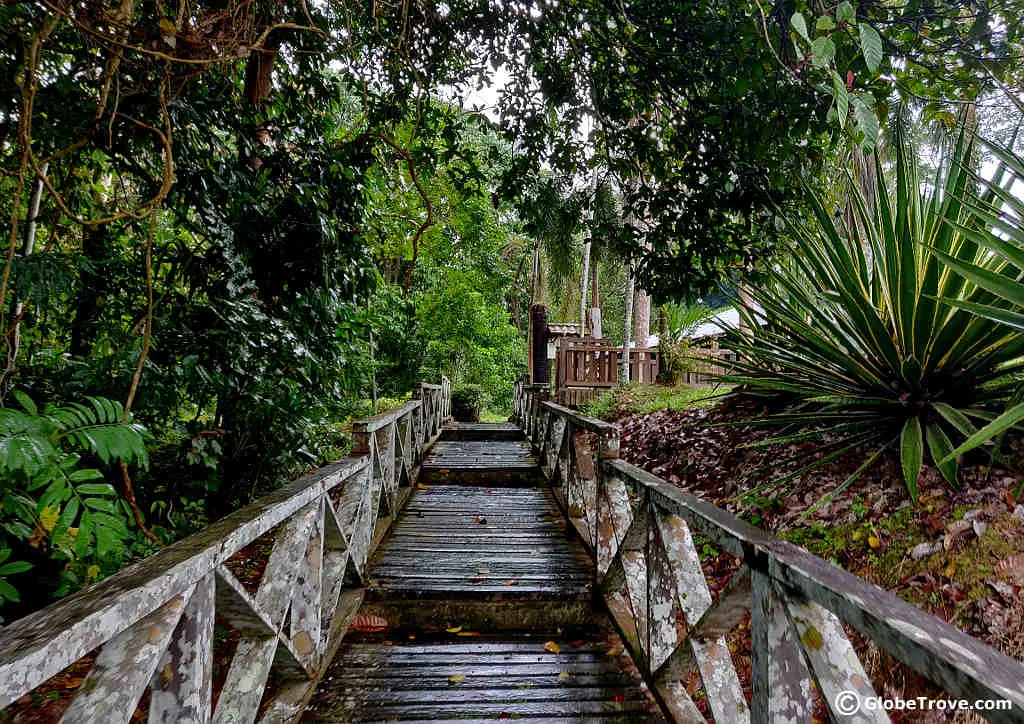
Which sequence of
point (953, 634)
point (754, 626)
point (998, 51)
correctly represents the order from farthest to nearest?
point (998, 51), point (754, 626), point (953, 634)

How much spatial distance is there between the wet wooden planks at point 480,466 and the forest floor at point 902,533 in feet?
7.71

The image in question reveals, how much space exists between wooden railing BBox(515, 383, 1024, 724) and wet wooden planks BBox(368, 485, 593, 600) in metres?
0.45

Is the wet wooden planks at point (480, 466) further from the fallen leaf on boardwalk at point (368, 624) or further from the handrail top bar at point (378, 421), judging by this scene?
the fallen leaf on boardwalk at point (368, 624)

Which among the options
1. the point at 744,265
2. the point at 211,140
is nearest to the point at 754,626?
the point at 744,265

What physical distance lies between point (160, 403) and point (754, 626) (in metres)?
3.14

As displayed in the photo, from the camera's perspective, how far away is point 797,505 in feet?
10.4

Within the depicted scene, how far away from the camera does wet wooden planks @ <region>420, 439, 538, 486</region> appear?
5.88 metres

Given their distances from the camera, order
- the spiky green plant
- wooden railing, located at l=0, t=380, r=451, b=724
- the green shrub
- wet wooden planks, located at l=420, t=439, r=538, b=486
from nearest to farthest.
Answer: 1. wooden railing, located at l=0, t=380, r=451, b=724
2. the spiky green plant
3. wet wooden planks, located at l=420, t=439, r=538, b=486
4. the green shrub

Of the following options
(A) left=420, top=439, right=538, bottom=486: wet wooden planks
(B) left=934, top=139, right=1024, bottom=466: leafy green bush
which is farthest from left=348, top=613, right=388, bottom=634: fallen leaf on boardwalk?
(A) left=420, top=439, right=538, bottom=486: wet wooden planks

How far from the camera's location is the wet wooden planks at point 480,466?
5.88 metres

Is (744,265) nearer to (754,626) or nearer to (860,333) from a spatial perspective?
(860,333)

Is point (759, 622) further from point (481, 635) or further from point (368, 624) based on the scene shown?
point (368, 624)

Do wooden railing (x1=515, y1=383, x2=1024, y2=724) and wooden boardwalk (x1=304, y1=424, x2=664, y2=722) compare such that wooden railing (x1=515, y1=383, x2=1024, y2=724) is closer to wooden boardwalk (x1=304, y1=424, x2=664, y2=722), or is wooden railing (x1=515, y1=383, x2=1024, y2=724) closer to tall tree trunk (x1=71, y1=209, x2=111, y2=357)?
wooden boardwalk (x1=304, y1=424, x2=664, y2=722)

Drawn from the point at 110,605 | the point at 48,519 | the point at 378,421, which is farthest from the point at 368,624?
the point at 110,605
